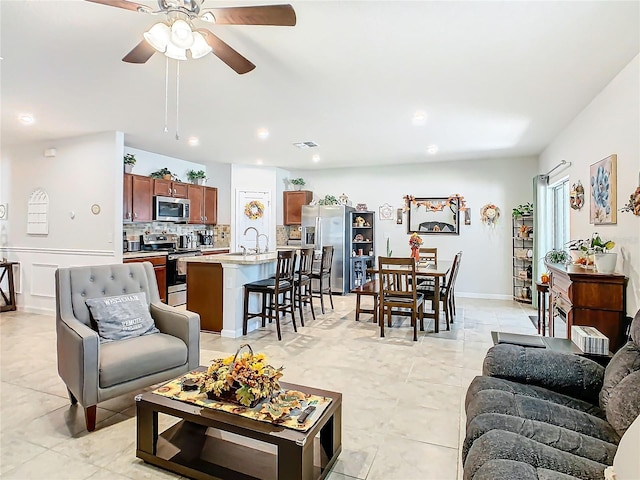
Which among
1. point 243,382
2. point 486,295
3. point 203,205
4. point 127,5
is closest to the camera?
point 243,382

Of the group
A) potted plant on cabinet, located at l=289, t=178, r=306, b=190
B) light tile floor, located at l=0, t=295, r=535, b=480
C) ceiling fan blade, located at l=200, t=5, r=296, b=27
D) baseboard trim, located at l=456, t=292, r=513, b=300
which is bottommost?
light tile floor, located at l=0, t=295, r=535, b=480

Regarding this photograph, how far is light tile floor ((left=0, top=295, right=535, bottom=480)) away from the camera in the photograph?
76.7 inches

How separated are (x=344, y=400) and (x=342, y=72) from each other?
2.59 meters

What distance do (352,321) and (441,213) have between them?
3.24 metres

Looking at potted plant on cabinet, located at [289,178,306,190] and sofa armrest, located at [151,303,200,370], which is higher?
potted plant on cabinet, located at [289,178,306,190]

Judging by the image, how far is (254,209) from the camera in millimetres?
7730

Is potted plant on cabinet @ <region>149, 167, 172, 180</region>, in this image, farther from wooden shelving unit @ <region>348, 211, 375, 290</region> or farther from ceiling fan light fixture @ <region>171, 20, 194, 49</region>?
ceiling fan light fixture @ <region>171, 20, 194, 49</region>

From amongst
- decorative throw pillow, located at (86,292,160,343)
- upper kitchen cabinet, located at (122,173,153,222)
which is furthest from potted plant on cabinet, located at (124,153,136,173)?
decorative throw pillow, located at (86,292,160,343)

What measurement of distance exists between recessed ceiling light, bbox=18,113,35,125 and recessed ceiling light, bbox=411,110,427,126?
4.40m

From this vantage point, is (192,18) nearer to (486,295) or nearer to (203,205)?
(203,205)

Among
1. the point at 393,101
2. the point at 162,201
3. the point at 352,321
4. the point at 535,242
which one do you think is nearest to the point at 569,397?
the point at 393,101

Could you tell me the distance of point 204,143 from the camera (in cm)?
574

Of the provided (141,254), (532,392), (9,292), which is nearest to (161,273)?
(141,254)

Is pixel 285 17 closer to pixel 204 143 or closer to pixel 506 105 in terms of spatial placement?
pixel 506 105
